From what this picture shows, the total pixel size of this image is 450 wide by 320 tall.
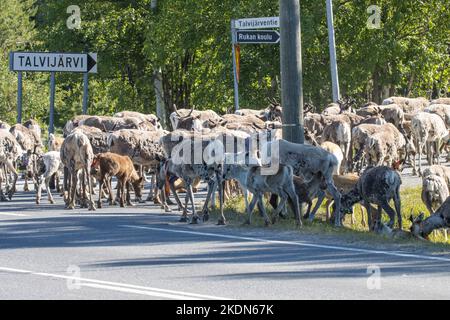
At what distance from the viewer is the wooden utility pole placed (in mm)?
20609

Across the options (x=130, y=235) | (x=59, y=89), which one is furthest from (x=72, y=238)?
(x=59, y=89)

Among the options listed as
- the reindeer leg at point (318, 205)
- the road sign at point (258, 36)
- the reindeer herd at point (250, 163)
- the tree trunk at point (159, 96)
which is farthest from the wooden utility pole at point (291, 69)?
the tree trunk at point (159, 96)

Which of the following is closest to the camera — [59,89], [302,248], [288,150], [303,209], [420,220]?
[302,248]

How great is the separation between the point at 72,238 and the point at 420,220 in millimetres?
4871

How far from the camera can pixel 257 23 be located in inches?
1112

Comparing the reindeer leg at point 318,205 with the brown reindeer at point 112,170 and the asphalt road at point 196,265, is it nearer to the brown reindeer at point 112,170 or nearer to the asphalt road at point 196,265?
the asphalt road at point 196,265

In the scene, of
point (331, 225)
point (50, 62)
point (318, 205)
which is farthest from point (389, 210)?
point (50, 62)

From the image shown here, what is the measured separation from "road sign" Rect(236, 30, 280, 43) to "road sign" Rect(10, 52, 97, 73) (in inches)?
192

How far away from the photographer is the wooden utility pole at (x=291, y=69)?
20.6 metres

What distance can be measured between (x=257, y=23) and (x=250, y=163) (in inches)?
366

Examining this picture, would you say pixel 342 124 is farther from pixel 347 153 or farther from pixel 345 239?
pixel 345 239

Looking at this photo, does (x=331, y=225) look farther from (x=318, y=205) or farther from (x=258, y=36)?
(x=258, y=36)

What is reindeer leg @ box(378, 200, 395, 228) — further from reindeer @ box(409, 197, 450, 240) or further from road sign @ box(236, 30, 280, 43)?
road sign @ box(236, 30, 280, 43)

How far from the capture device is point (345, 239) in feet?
56.9
